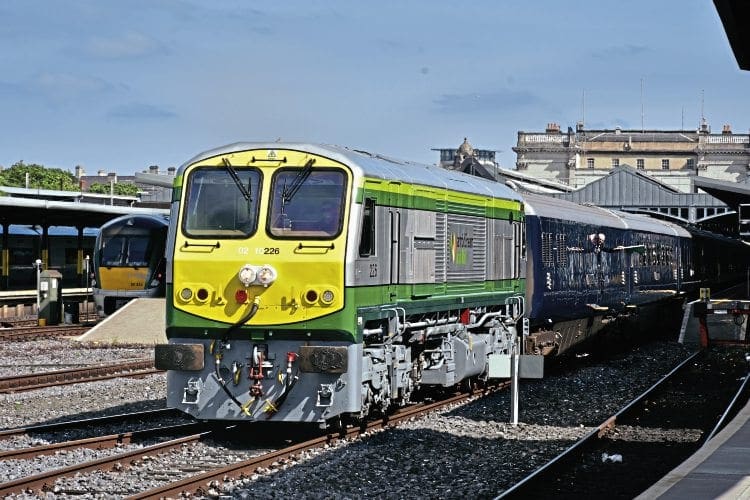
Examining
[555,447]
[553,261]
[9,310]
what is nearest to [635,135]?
[9,310]

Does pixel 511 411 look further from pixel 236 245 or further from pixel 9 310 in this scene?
pixel 9 310

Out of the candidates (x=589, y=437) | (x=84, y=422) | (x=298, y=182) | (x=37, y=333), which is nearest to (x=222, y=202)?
(x=298, y=182)

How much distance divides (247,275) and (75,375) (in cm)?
919

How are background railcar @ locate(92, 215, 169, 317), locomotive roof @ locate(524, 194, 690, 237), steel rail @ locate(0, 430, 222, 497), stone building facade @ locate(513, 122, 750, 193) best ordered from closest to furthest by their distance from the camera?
1. steel rail @ locate(0, 430, 222, 497)
2. locomotive roof @ locate(524, 194, 690, 237)
3. background railcar @ locate(92, 215, 169, 317)
4. stone building facade @ locate(513, 122, 750, 193)

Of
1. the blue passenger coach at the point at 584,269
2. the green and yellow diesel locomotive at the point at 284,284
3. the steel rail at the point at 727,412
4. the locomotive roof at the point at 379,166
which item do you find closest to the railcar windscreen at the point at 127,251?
the blue passenger coach at the point at 584,269

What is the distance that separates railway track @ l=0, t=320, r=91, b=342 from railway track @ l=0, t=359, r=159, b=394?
7325mm

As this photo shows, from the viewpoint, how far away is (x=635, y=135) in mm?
128750

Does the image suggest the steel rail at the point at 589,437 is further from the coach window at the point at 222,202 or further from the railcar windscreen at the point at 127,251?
the railcar windscreen at the point at 127,251

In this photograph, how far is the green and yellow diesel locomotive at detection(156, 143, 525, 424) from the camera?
12.8 meters

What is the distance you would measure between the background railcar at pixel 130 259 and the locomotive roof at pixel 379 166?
16.4m

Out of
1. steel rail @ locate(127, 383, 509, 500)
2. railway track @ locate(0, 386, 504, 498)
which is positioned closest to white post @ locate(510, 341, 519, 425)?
steel rail @ locate(127, 383, 509, 500)

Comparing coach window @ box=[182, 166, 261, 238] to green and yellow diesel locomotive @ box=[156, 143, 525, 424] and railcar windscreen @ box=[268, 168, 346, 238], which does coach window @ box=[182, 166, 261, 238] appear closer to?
green and yellow diesel locomotive @ box=[156, 143, 525, 424]

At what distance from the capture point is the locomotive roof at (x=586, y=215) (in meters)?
21.4

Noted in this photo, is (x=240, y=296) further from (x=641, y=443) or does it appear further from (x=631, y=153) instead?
(x=631, y=153)
